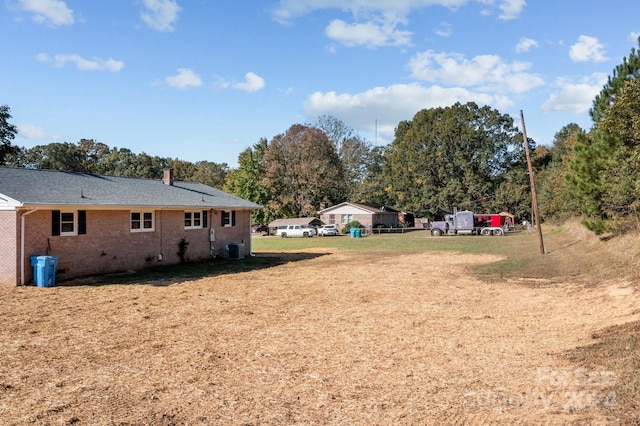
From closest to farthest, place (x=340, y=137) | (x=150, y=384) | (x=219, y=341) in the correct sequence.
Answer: (x=150, y=384) < (x=219, y=341) < (x=340, y=137)

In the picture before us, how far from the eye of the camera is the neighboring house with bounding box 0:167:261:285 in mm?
16031

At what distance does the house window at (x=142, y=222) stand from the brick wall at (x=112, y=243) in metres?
0.23

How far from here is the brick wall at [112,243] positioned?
1680 centimetres

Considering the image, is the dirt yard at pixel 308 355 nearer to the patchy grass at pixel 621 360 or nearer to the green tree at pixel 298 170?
the patchy grass at pixel 621 360

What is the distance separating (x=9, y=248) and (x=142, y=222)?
5.76 m

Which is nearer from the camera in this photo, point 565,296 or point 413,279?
point 565,296

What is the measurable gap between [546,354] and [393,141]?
75815 millimetres

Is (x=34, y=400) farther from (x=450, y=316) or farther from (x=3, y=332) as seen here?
(x=450, y=316)

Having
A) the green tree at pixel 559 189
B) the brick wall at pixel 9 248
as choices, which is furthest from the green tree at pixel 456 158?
the brick wall at pixel 9 248

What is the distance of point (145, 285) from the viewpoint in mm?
16391

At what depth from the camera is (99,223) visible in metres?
18.9

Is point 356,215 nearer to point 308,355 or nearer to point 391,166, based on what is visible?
point 391,166

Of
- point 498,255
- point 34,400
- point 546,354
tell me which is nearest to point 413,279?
point 546,354

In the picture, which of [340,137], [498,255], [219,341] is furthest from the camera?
[340,137]
